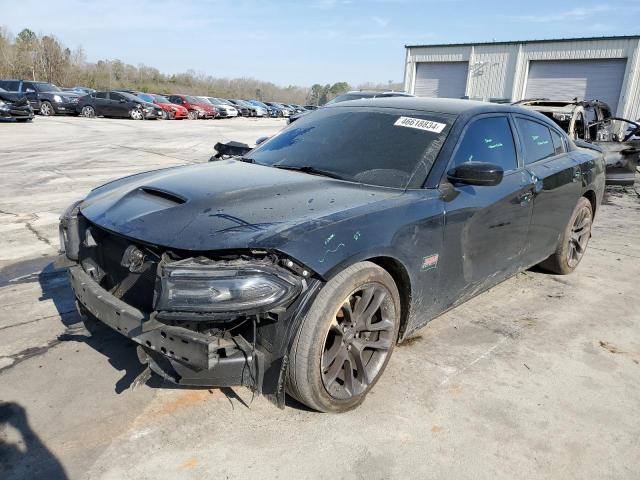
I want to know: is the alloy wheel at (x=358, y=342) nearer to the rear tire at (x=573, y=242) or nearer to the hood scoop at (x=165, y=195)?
the hood scoop at (x=165, y=195)

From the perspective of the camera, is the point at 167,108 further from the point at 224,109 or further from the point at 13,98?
the point at 13,98

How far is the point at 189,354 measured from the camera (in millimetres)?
2238

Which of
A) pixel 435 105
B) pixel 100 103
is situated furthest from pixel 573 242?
pixel 100 103

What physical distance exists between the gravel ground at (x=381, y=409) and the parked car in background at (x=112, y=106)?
79.3 feet

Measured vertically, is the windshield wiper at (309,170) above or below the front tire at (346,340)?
above

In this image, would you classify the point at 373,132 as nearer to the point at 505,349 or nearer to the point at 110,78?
the point at 505,349

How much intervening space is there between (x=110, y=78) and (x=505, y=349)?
6761 cm

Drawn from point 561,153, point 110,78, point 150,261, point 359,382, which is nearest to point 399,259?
point 359,382

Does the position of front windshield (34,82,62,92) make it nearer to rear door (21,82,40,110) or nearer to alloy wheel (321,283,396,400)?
rear door (21,82,40,110)

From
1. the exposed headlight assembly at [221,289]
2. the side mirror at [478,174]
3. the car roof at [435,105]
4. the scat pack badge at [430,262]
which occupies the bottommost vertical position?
the scat pack badge at [430,262]

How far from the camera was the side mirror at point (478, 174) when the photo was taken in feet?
9.88

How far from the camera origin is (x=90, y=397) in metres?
2.76

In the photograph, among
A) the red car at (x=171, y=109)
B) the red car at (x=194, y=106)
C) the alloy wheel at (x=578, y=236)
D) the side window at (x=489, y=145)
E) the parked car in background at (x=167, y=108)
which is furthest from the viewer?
the red car at (x=194, y=106)

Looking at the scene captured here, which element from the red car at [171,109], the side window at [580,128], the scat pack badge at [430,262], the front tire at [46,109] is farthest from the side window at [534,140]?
the red car at [171,109]
